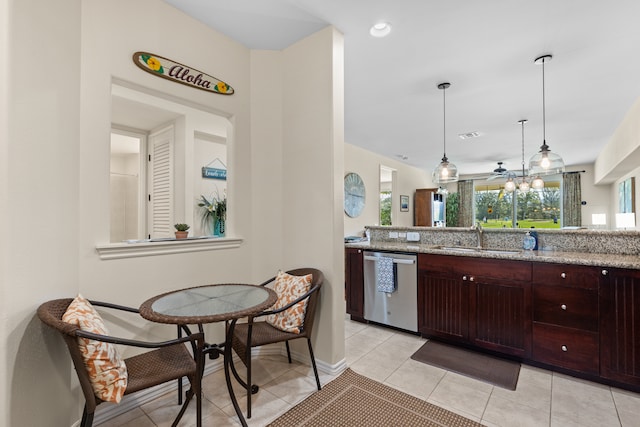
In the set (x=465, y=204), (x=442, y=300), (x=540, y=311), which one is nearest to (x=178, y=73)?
(x=442, y=300)

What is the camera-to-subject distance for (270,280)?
253 cm

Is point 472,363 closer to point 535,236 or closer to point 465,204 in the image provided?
point 535,236

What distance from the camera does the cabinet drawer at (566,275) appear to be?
85.5 inches

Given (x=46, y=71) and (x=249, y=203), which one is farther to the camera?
(x=249, y=203)

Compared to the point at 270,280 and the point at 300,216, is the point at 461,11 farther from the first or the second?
the point at 270,280

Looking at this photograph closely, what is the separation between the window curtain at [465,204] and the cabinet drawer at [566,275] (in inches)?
306

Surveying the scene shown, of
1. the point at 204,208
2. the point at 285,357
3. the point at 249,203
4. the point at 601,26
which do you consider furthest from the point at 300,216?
the point at 601,26

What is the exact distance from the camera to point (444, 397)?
6.72ft

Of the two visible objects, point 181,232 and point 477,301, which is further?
point 477,301

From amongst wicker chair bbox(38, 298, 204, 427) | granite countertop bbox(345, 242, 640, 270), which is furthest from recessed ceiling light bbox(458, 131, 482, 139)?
wicker chair bbox(38, 298, 204, 427)

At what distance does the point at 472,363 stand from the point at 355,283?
1.43m

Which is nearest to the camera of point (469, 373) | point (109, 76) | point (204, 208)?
point (109, 76)

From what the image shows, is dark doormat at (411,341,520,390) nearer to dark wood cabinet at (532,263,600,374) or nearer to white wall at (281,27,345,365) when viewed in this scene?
dark wood cabinet at (532,263,600,374)

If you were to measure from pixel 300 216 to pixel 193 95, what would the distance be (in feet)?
4.32
